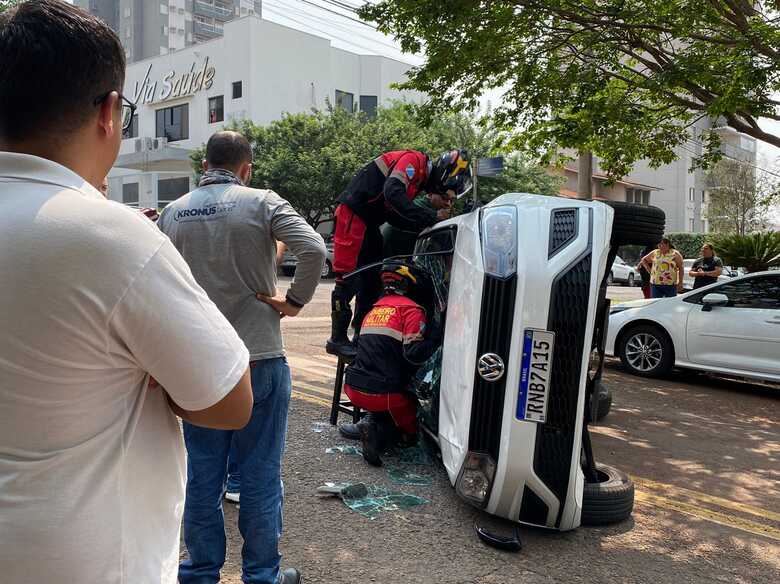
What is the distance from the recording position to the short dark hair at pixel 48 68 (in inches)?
44.1

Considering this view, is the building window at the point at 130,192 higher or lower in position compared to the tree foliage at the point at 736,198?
lower

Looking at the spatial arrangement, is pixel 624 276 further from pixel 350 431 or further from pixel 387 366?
pixel 387 366

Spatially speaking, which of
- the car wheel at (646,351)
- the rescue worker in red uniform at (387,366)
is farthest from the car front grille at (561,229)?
the car wheel at (646,351)

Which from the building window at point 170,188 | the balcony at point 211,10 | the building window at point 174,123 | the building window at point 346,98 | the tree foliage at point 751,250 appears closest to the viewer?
the tree foliage at point 751,250

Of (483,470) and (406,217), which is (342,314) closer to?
(406,217)

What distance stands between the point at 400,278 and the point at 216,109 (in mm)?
36164

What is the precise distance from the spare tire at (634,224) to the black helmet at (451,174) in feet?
4.65

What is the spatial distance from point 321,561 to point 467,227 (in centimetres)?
197

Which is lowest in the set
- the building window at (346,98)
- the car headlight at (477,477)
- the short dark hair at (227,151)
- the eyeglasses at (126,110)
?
the car headlight at (477,477)

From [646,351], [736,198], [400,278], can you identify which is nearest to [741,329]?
[646,351]

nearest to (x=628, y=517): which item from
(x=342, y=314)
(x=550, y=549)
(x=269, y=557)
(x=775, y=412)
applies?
(x=550, y=549)

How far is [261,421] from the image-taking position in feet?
8.93

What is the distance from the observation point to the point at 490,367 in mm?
3324

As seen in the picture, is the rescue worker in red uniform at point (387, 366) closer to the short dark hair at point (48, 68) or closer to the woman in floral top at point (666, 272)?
the short dark hair at point (48, 68)
